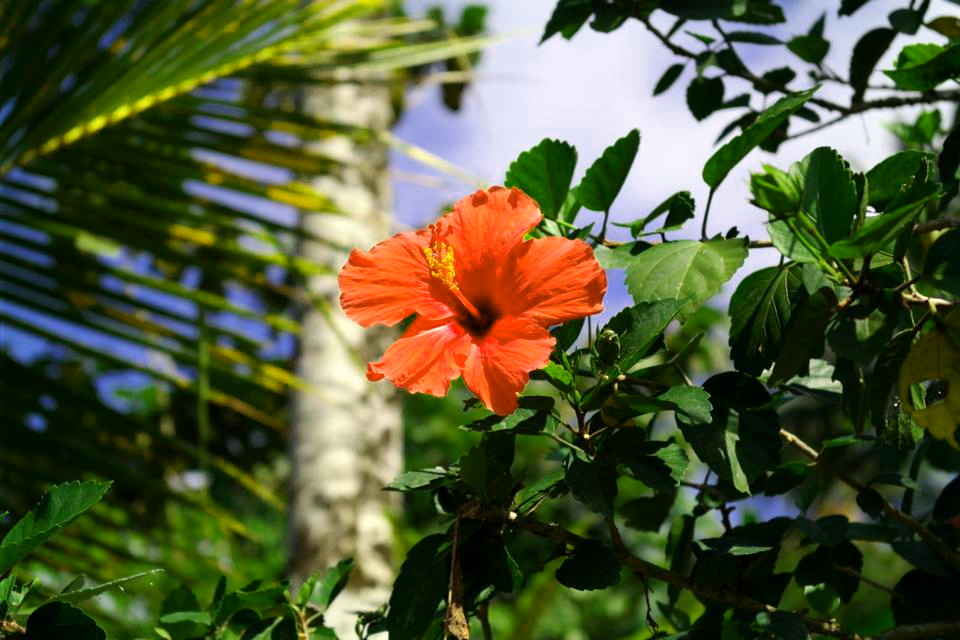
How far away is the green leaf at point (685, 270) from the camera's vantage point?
2.33 feet

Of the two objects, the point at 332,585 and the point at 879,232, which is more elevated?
the point at 879,232

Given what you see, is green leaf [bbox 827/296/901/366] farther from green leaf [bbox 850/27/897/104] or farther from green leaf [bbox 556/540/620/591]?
green leaf [bbox 850/27/897/104]

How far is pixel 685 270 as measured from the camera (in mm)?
733

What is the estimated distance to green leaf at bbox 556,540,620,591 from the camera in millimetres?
723

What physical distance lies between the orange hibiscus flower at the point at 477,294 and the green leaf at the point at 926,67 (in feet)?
1.23

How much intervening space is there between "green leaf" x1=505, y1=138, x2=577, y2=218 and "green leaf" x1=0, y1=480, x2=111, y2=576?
0.38 meters

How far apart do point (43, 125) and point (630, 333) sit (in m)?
1.77

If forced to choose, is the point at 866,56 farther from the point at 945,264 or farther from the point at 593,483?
the point at 593,483

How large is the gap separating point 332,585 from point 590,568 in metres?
0.27

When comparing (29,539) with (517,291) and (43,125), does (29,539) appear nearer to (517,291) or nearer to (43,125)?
(517,291)

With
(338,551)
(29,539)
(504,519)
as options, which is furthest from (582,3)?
(338,551)

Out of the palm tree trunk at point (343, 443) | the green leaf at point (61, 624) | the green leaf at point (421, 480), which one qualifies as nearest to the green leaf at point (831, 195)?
the green leaf at point (421, 480)

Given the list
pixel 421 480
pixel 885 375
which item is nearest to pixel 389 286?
pixel 421 480

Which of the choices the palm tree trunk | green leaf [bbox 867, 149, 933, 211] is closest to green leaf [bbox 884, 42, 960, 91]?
green leaf [bbox 867, 149, 933, 211]
